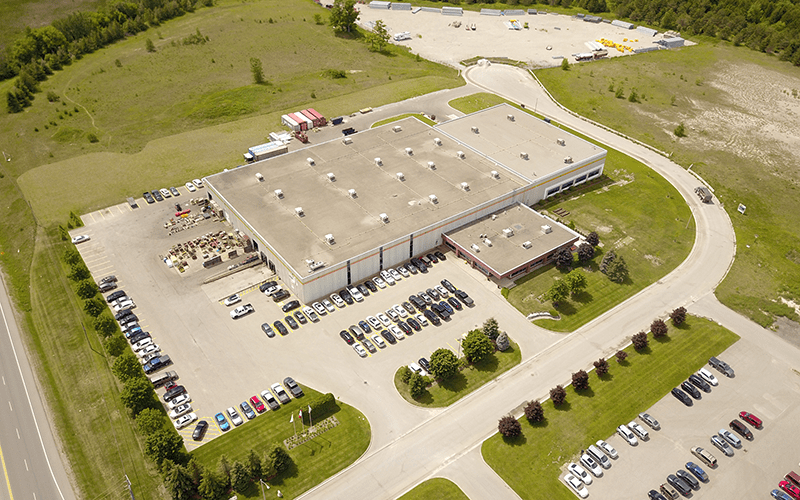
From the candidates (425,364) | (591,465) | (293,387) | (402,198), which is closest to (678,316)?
(591,465)

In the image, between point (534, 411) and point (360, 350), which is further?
point (360, 350)

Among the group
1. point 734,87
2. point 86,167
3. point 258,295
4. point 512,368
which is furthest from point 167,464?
point 734,87

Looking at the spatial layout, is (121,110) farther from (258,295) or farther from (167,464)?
(167,464)

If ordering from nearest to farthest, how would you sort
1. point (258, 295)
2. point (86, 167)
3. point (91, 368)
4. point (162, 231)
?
1. point (91, 368)
2. point (258, 295)
3. point (162, 231)
4. point (86, 167)

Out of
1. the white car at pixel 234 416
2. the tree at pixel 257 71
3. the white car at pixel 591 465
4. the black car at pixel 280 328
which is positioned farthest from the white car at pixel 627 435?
the tree at pixel 257 71

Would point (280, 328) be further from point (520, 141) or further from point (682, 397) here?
point (520, 141)

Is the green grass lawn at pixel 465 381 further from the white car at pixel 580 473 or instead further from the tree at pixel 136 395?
the tree at pixel 136 395

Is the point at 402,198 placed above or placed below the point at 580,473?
above
